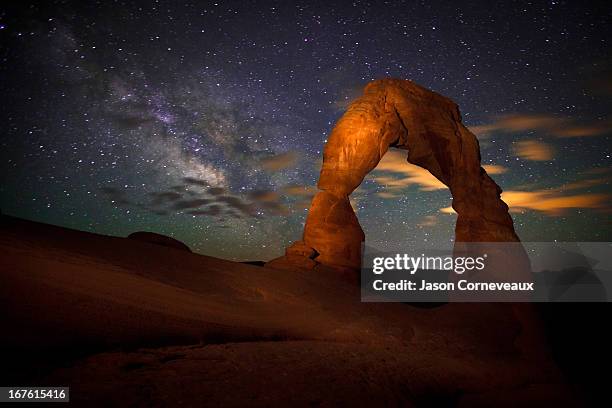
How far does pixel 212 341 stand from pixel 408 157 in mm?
18093

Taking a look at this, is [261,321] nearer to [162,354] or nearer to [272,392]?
[162,354]

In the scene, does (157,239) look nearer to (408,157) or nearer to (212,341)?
(212,341)

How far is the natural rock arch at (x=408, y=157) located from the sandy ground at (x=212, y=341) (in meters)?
6.87

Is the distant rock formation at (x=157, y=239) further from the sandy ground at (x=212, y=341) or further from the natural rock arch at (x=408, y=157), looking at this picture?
the natural rock arch at (x=408, y=157)

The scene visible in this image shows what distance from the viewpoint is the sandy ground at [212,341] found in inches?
163

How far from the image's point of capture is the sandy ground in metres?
4.14

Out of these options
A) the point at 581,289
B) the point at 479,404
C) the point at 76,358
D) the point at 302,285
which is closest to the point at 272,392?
the point at 76,358

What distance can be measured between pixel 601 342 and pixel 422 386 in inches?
866

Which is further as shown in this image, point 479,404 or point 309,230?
point 309,230

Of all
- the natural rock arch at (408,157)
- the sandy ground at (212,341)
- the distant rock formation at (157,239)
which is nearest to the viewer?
the sandy ground at (212,341)

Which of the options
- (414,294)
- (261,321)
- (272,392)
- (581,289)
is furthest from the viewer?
(581,289)

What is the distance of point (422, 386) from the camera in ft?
18.7

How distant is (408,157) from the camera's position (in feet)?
70.2

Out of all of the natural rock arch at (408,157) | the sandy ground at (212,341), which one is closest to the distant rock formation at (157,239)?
the sandy ground at (212,341)
